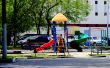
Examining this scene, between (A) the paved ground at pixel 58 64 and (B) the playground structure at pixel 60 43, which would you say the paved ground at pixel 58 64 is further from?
(B) the playground structure at pixel 60 43

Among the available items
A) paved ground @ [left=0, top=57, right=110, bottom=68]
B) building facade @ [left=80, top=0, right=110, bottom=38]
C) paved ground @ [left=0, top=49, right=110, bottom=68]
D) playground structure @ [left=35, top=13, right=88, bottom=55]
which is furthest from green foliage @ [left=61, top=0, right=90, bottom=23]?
paved ground @ [left=0, top=57, right=110, bottom=68]

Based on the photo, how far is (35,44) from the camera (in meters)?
46.8

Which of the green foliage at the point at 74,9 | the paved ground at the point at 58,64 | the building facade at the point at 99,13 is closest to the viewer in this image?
the paved ground at the point at 58,64

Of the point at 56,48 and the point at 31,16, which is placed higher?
the point at 31,16

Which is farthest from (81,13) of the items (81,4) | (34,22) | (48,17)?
(34,22)

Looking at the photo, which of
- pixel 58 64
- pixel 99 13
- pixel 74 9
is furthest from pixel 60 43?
pixel 99 13

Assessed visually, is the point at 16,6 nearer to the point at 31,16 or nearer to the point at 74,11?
the point at 31,16

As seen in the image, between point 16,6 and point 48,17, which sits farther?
point 48,17

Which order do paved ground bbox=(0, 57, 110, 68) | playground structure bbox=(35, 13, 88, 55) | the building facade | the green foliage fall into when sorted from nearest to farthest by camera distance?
paved ground bbox=(0, 57, 110, 68)
playground structure bbox=(35, 13, 88, 55)
the green foliage
the building facade

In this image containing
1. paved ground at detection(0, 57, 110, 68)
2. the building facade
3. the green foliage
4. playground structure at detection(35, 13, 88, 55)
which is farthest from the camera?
the building facade

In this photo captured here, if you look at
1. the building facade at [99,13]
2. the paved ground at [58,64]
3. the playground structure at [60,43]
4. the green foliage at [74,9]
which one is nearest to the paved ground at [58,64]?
the paved ground at [58,64]

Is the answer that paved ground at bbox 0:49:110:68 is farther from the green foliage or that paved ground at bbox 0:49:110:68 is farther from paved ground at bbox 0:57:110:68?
the green foliage

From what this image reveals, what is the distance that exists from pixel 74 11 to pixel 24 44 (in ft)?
60.5

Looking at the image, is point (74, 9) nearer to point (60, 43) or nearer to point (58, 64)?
point (60, 43)
